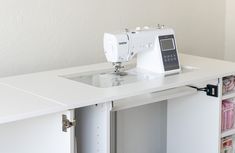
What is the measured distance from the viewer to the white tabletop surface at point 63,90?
1713 millimetres

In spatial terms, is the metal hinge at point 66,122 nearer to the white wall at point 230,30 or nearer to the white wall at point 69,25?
the white wall at point 69,25

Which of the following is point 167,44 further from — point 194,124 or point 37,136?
point 37,136

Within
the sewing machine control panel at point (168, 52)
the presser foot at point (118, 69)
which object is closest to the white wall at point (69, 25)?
the presser foot at point (118, 69)

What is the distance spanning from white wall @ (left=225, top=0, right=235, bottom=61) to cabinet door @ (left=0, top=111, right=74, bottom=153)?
2.04 meters

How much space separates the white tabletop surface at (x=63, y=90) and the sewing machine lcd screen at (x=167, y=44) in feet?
0.49

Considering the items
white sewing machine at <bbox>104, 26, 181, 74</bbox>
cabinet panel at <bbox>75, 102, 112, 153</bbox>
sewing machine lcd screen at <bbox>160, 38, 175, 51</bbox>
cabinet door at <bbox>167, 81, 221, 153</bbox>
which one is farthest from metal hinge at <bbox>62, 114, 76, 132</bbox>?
cabinet door at <bbox>167, 81, 221, 153</bbox>

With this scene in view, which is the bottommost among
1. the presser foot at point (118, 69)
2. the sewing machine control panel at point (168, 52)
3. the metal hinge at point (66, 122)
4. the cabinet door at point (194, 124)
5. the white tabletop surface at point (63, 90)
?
the cabinet door at point (194, 124)

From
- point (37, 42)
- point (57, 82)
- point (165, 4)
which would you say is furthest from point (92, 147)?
point (165, 4)

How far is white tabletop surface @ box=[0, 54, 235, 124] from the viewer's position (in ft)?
5.62

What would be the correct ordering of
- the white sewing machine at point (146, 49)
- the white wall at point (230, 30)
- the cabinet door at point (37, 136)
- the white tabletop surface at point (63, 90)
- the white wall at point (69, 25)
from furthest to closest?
the white wall at point (230, 30) < the white wall at point (69, 25) < the white sewing machine at point (146, 49) < the cabinet door at point (37, 136) < the white tabletop surface at point (63, 90)

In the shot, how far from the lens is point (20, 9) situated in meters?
2.33

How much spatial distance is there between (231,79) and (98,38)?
0.78 m

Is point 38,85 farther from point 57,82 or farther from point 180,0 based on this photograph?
point 180,0

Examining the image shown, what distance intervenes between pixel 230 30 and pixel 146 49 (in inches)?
54.8
